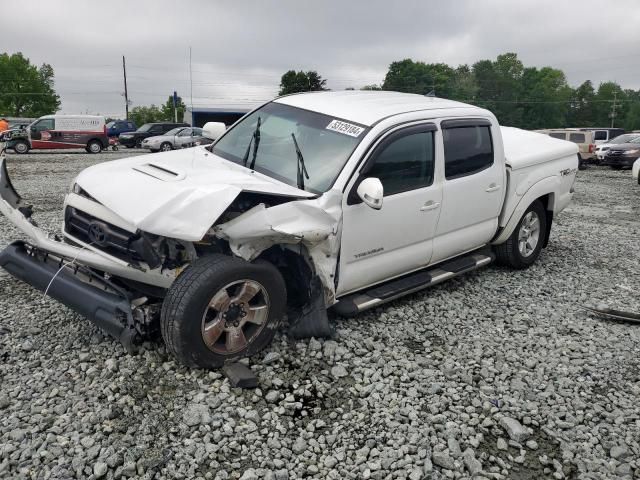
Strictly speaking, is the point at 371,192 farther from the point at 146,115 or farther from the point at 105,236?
the point at 146,115

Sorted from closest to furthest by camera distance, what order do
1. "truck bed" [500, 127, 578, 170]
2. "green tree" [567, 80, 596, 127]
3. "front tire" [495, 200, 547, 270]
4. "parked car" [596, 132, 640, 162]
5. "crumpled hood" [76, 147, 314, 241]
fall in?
"crumpled hood" [76, 147, 314, 241]
"truck bed" [500, 127, 578, 170]
"front tire" [495, 200, 547, 270]
"parked car" [596, 132, 640, 162]
"green tree" [567, 80, 596, 127]

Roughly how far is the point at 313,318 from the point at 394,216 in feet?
3.40

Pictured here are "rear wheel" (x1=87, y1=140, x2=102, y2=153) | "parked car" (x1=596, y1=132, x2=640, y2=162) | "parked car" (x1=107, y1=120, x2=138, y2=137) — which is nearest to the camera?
"parked car" (x1=596, y1=132, x2=640, y2=162)

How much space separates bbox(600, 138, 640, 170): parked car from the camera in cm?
2103

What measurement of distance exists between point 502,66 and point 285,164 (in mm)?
112426

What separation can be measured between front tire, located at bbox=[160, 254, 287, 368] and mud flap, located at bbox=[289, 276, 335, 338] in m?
0.27

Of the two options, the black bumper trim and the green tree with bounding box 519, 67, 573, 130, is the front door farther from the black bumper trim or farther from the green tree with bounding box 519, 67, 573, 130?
the green tree with bounding box 519, 67, 573, 130

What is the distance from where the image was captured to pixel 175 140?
27703mm

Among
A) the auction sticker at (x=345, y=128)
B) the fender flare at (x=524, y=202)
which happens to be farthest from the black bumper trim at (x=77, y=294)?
the fender flare at (x=524, y=202)

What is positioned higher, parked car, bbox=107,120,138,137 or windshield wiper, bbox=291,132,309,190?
windshield wiper, bbox=291,132,309,190

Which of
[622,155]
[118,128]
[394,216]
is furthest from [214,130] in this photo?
[118,128]

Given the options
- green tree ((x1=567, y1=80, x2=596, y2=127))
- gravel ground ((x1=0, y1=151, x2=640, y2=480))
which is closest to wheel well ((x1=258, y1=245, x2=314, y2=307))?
gravel ground ((x1=0, y1=151, x2=640, y2=480))

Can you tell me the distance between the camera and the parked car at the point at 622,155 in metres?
21.0

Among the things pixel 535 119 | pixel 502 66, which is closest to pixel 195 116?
pixel 535 119
